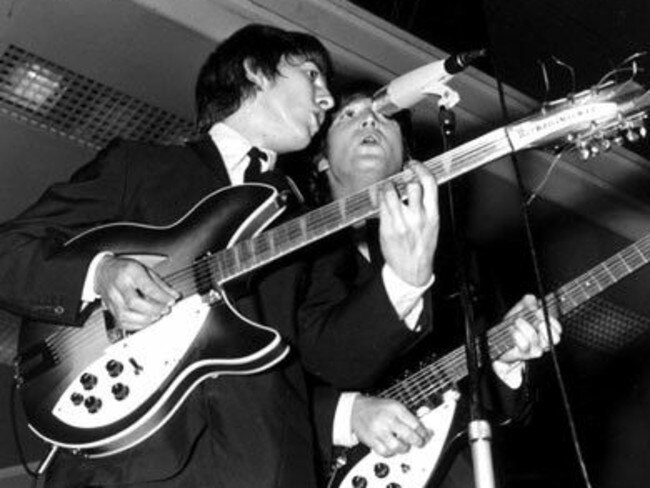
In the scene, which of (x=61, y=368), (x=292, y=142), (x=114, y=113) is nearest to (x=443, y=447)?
(x=292, y=142)

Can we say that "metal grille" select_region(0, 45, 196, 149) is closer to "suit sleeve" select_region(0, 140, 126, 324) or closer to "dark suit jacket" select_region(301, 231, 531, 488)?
"dark suit jacket" select_region(301, 231, 531, 488)

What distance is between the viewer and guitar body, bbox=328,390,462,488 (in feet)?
7.71

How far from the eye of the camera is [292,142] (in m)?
2.13

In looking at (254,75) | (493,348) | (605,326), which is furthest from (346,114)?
(605,326)

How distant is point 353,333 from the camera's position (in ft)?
6.09

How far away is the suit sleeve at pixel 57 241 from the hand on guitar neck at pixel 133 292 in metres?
0.06

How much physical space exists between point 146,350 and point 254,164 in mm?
471

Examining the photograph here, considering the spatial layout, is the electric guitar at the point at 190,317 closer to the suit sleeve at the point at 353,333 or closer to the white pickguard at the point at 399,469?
the suit sleeve at the point at 353,333

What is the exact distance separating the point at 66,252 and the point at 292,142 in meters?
0.55

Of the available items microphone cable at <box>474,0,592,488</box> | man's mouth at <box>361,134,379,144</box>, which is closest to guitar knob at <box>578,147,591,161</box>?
microphone cable at <box>474,0,592,488</box>

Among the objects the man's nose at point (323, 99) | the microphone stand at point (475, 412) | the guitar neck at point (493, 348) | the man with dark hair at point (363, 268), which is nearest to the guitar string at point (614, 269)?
the guitar neck at point (493, 348)

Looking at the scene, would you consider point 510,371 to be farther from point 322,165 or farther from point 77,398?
point 77,398

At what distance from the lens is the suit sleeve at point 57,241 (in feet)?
5.81

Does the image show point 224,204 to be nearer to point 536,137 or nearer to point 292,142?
point 292,142
